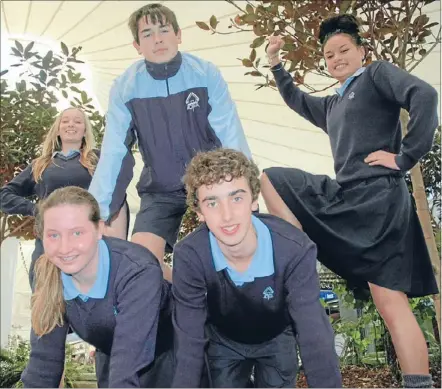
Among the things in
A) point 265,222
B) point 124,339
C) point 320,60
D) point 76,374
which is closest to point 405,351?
point 265,222

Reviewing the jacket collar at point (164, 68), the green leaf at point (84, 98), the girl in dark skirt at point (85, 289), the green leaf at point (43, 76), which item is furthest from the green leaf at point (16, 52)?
the girl in dark skirt at point (85, 289)

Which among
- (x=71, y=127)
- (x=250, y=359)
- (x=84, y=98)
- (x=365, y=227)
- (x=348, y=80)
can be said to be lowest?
(x=250, y=359)

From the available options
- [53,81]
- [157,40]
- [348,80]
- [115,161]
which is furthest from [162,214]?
[53,81]

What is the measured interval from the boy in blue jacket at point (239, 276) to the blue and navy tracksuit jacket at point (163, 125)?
0.81 ft

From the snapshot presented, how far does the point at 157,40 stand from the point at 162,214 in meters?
0.58

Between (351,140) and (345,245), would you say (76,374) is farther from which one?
(351,140)

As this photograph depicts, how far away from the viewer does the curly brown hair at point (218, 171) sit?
124 centimetres

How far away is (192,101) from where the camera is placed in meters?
1.58

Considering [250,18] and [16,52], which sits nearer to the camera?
[250,18]

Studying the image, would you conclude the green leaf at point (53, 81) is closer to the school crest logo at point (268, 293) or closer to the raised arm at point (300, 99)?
the raised arm at point (300, 99)

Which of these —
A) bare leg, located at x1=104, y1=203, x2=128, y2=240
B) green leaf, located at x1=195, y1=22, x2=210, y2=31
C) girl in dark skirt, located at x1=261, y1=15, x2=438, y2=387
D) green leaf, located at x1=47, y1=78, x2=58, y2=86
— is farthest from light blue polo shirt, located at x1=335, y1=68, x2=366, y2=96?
green leaf, located at x1=47, y1=78, x2=58, y2=86

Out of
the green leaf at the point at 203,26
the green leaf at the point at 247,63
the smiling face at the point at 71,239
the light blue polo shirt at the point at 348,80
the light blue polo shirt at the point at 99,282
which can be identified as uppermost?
the green leaf at the point at 203,26

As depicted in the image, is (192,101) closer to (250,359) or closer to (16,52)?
(250,359)

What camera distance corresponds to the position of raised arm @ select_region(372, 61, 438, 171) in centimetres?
131
